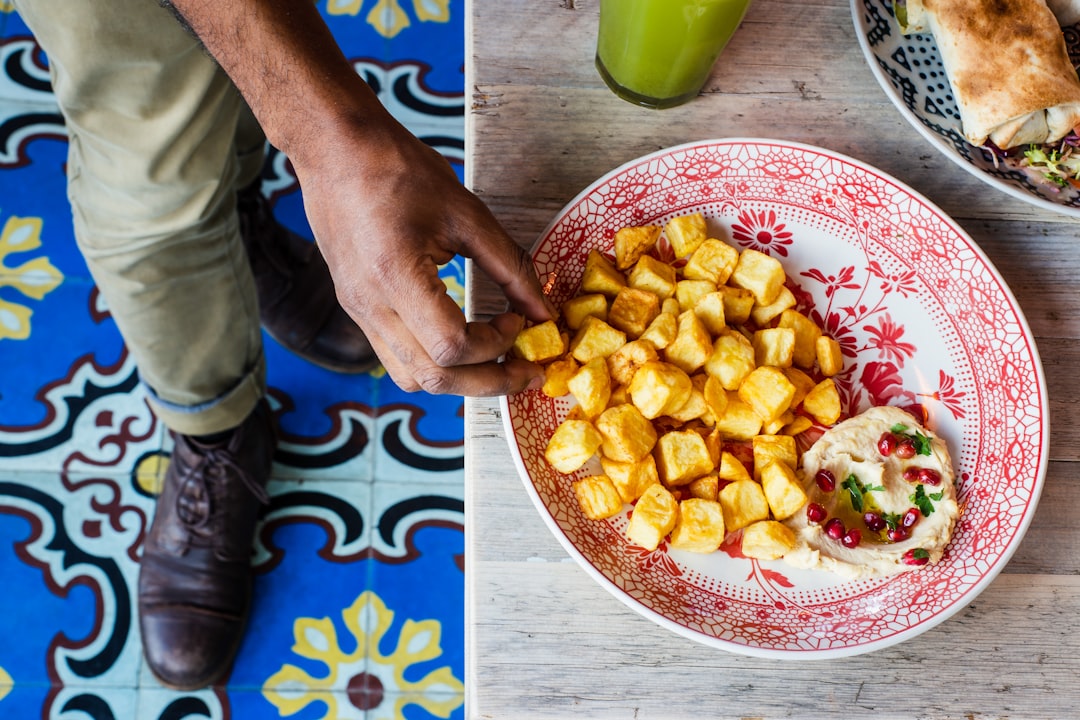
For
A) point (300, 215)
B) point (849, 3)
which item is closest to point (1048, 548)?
point (849, 3)

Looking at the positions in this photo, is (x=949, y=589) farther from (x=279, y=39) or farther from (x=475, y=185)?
(x=279, y=39)

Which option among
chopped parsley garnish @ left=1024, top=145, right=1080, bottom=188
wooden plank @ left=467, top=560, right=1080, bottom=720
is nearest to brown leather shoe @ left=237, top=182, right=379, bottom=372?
wooden plank @ left=467, top=560, right=1080, bottom=720

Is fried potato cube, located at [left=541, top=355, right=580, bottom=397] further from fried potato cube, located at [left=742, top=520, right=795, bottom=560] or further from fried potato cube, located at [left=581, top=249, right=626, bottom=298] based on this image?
fried potato cube, located at [left=742, top=520, right=795, bottom=560]

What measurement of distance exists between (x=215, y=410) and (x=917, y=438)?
1.10m

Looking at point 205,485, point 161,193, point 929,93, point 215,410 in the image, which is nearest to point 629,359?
point 929,93

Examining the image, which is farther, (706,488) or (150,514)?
(150,514)

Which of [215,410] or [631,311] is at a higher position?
[631,311]

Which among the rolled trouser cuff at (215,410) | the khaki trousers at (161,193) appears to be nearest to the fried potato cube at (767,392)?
the khaki trousers at (161,193)

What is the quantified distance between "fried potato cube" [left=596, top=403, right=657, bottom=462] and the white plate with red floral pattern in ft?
0.20

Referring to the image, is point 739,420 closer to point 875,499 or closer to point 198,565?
point 875,499

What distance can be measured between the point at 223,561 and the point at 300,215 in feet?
2.68

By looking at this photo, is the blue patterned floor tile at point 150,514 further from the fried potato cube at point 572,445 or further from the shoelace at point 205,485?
the fried potato cube at point 572,445

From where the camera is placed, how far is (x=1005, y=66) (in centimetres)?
104

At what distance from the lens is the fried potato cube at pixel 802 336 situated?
0.96m
